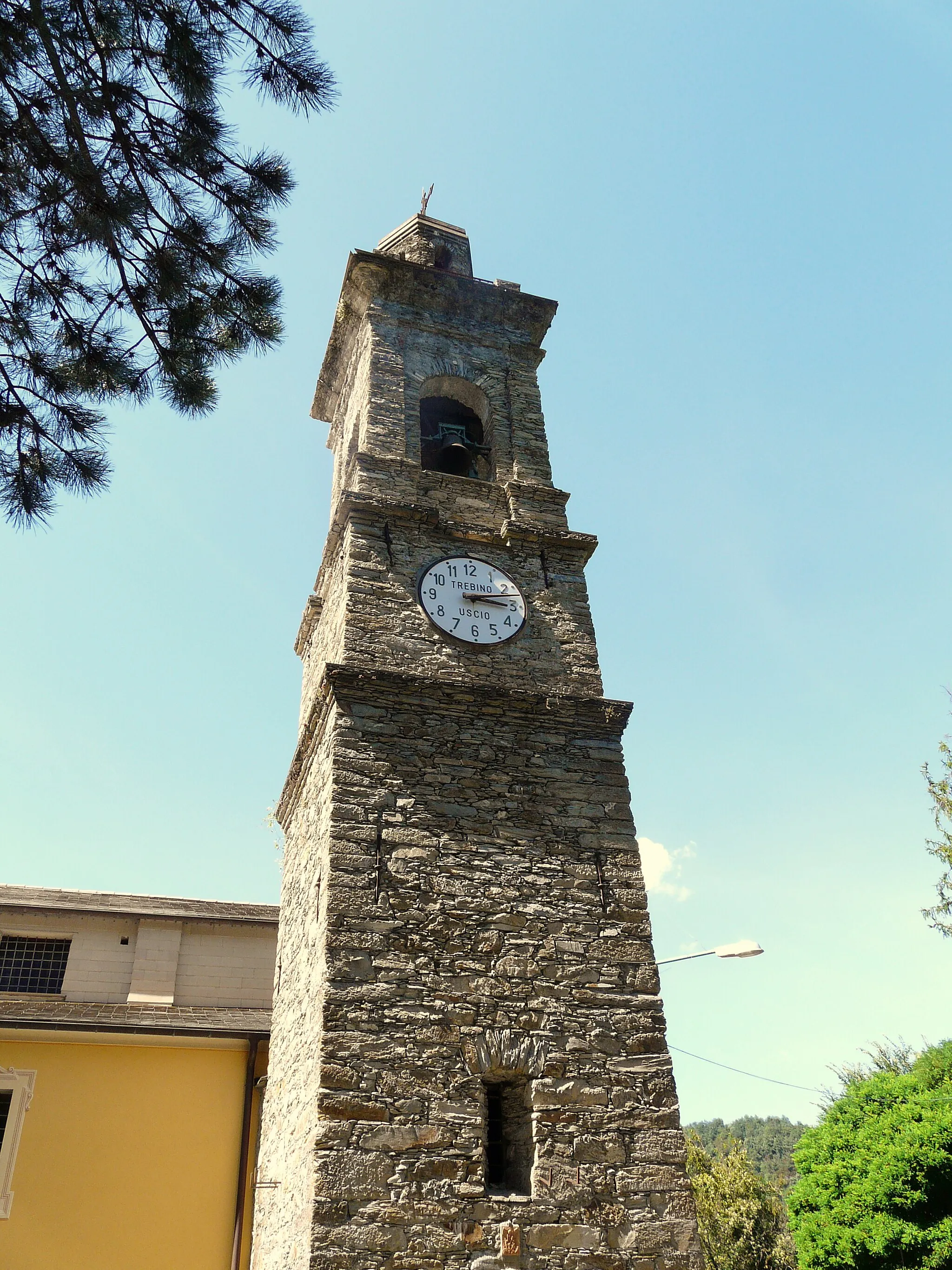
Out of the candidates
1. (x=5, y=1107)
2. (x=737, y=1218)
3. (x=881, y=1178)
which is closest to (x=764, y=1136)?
(x=737, y=1218)

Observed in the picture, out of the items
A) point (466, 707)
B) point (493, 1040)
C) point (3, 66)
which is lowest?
point (493, 1040)

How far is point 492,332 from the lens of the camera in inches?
451

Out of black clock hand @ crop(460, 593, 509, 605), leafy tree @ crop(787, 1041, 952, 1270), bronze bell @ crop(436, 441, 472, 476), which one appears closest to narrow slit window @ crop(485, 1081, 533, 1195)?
black clock hand @ crop(460, 593, 509, 605)

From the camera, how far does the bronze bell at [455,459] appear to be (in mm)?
10398

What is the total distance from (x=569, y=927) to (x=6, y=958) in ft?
28.0

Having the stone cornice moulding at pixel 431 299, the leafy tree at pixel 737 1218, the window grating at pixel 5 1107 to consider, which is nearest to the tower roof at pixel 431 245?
the stone cornice moulding at pixel 431 299

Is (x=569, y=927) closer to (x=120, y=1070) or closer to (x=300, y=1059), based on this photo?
(x=300, y=1059)

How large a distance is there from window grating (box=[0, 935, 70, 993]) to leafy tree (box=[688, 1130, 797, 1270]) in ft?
46.6

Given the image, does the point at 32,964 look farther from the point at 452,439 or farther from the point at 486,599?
the point at 452,439

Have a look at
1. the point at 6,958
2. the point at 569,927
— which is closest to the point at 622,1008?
the point at 569,927

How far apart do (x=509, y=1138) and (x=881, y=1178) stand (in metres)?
8.37

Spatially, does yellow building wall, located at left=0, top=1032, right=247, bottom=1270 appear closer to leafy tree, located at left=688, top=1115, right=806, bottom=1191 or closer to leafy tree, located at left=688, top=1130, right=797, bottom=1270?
leafy tree, located at left=688, top=1130, right=797, bottom=1270

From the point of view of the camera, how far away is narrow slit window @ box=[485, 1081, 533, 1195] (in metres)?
6.25

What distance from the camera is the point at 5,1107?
9.91 meters
